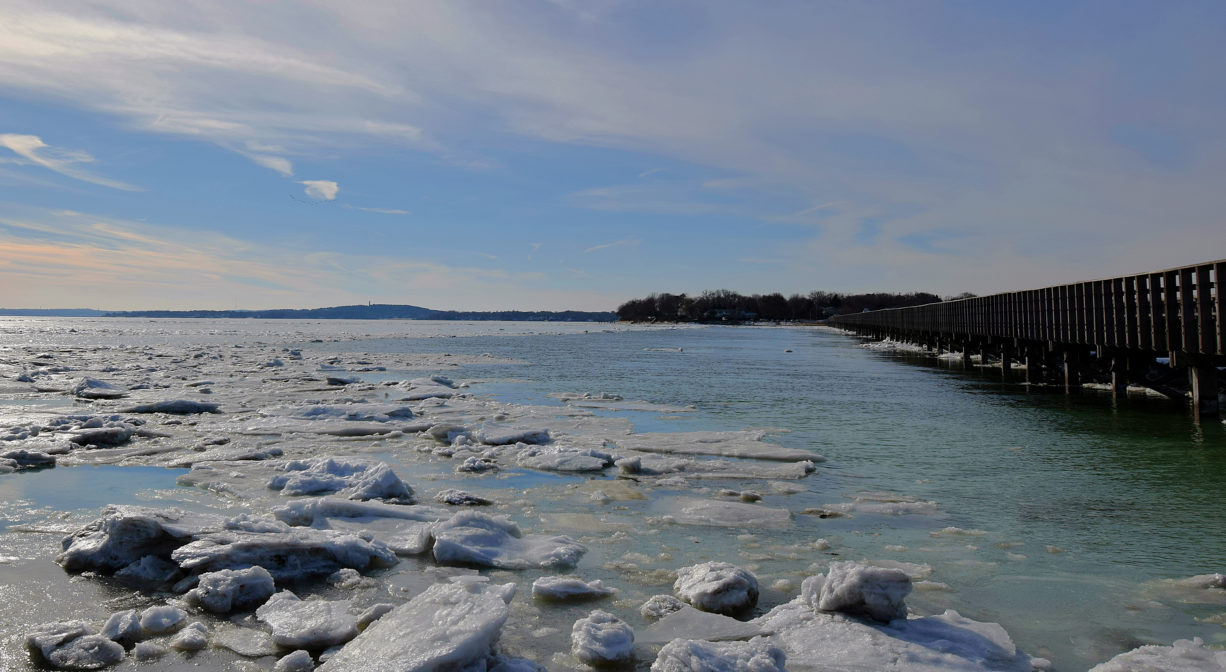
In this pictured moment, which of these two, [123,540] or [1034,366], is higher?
[123,540]

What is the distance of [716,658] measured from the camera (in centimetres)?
319

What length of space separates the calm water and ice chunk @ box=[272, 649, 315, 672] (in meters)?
3.19

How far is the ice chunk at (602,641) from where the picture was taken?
3283 millimetres

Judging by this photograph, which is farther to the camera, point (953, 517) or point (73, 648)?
point (953, 517)

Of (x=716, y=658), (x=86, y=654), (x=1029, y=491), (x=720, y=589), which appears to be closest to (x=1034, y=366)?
(x=1029, y=491)

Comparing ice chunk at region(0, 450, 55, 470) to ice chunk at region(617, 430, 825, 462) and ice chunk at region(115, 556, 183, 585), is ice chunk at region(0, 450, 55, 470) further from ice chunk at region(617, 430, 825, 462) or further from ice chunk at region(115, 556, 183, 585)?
ice chunk at region(617, 430, 825, 462)

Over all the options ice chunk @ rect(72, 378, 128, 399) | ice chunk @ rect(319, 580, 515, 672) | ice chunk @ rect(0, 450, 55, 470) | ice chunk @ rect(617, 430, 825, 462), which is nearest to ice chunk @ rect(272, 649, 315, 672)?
ice chunk @ rect(319, 580, 515, 672)

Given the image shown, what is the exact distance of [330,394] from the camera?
15562 mm

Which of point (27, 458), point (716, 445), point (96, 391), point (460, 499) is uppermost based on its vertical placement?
point (96, 391)

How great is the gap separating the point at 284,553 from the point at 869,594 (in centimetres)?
347

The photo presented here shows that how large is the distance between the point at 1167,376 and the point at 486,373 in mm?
17535

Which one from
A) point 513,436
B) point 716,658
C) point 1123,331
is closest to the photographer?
point 716,658

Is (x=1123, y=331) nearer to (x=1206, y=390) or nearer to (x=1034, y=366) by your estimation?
(x=1206, y=390)

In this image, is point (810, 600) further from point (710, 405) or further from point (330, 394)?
point (330, 394)
